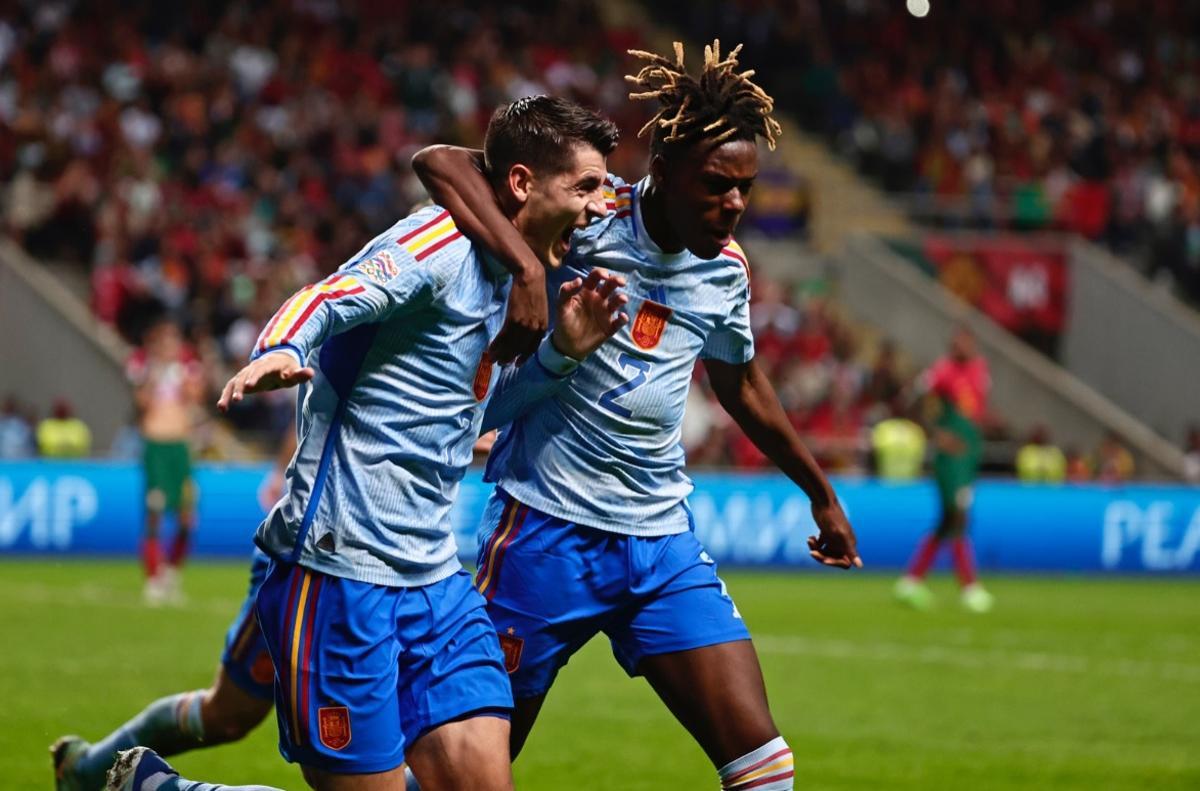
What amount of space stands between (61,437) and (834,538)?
16165mm

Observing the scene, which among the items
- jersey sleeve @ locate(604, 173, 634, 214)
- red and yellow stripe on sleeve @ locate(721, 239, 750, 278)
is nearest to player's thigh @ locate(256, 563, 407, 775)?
jersey sleeve @ locate(604, 173, 634, 214)

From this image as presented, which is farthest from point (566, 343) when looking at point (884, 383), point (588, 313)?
point (884, 383)

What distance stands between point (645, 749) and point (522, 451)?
3608mm

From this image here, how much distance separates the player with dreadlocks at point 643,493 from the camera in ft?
17.9

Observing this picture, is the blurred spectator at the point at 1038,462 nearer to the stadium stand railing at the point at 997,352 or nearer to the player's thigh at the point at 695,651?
the stadium stand railing at the point at 997,352

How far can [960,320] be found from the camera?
2605 centimetres

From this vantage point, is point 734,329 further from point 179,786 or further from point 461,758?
point 179,786

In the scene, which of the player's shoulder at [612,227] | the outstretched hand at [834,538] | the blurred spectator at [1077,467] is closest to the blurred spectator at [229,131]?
the blurred spectator at [1077,467]

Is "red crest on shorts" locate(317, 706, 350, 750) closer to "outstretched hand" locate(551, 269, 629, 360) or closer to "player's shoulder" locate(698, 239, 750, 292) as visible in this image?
"outstretched hand" locate(551, 269, 629, 360)

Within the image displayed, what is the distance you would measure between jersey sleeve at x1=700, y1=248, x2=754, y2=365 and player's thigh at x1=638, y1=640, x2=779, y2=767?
0.94 meters

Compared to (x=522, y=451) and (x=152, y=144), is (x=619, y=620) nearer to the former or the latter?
(x=522, y=451)

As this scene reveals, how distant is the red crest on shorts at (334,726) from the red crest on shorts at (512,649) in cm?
104

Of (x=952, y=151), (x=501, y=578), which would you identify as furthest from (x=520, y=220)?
(x=952, y=151)

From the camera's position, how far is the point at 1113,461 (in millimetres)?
23797
